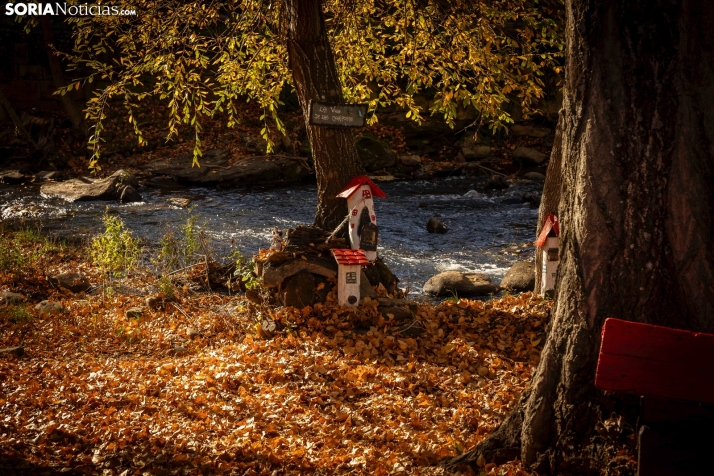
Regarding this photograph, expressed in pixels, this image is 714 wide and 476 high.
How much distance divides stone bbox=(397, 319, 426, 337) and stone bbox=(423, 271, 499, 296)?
2851mm

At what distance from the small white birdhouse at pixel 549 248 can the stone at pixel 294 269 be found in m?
2.42

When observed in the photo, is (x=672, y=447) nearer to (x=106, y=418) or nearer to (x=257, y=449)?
(x=257, y=449)

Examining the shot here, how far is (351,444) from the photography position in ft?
15.3

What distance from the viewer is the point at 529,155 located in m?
20.6

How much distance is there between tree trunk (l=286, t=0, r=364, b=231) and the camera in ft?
26.8

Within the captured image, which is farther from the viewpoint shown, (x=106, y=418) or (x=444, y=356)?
(x=444, y=356)

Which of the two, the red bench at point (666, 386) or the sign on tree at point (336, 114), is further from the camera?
the sign on tree at point (336, 114)

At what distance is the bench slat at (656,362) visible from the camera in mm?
3023

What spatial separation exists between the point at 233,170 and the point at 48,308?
10566 millimetres

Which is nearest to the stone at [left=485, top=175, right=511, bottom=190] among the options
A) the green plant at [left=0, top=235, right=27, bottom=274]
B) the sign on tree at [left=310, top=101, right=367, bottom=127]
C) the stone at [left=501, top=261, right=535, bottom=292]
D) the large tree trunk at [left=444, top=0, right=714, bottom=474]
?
the stone at [left=501, top=261, right=535, bottom=292]

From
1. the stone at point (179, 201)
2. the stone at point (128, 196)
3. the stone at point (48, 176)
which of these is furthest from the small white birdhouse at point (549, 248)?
the stone at point (48, 176)

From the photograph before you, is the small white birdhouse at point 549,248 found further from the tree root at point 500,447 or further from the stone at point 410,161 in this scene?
the stone at point 410,161

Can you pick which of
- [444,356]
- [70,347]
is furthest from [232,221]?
[444,356]

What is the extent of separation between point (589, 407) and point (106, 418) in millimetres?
3443
